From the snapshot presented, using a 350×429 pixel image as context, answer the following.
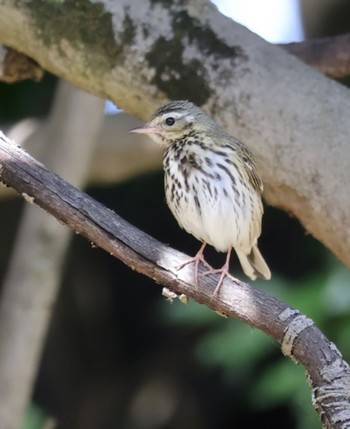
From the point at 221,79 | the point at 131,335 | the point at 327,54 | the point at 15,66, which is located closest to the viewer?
the point at 221,79

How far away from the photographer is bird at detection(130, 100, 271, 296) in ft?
10.3

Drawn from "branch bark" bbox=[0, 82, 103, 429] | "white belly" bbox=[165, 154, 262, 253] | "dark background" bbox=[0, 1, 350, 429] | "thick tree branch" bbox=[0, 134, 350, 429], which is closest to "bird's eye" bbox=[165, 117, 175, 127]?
"white belly" bbox=[165, 154, 262, 253]

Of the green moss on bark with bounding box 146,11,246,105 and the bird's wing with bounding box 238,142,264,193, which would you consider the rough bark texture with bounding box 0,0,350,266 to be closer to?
the green moss on bark with bounding box 146,11,246,105

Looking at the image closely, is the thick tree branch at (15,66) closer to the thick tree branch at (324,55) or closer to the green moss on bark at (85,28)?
the thick tree branch at (324,55)

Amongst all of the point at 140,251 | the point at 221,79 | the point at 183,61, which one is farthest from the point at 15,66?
the point at 140,251

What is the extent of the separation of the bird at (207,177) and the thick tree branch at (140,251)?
53 cm

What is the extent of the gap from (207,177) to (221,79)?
1.40ft

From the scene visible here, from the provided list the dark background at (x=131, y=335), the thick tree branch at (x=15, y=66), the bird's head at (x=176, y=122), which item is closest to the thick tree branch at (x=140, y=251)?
the bird's head at (x=176, y=122)

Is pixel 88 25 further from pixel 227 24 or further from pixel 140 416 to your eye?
pixel 140 416

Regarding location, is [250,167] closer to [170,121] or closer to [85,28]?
[170,121]

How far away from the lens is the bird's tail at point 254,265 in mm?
3447

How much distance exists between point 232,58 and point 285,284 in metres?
1.41

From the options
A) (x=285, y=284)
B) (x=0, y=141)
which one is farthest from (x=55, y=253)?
(x=0, y=141)

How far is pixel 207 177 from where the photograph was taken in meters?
3.14
